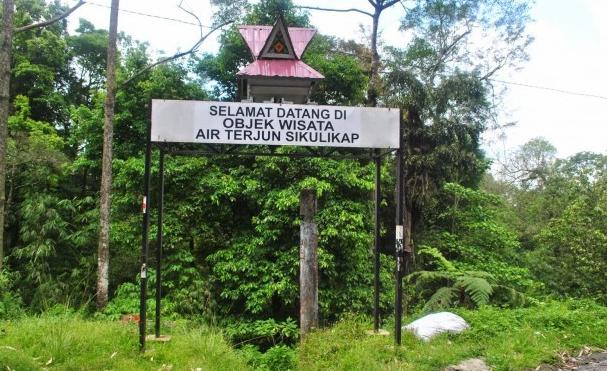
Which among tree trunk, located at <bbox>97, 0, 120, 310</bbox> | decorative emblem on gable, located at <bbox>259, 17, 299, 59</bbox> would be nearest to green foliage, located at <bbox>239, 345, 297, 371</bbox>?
decorative emblem on gable, located at <bbox>259, 17, 299, 59</bbox>

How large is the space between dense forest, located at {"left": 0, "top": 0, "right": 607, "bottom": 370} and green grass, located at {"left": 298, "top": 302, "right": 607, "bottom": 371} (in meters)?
1.27

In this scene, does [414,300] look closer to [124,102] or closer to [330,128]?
[330,128]

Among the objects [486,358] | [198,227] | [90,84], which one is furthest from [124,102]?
[486,358]

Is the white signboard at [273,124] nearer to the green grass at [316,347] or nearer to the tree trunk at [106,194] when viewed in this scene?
the green grass at [316,347]

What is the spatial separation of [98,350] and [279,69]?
422cm

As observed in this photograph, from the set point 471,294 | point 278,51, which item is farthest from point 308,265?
point 278,51

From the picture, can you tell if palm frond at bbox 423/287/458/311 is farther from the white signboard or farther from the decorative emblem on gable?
the decorative emblem on gable

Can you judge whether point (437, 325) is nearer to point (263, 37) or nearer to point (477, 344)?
point (477, 344)

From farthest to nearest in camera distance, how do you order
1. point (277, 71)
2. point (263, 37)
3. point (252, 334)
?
point (252, 334) < point (263, 37) < point (277, 71)

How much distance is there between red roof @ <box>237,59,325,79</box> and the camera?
6.79 meters

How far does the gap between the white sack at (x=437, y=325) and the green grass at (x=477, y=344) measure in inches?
5.5

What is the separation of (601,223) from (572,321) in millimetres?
11408

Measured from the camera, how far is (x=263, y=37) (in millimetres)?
7477

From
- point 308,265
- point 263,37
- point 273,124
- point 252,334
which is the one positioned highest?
point 263,37
